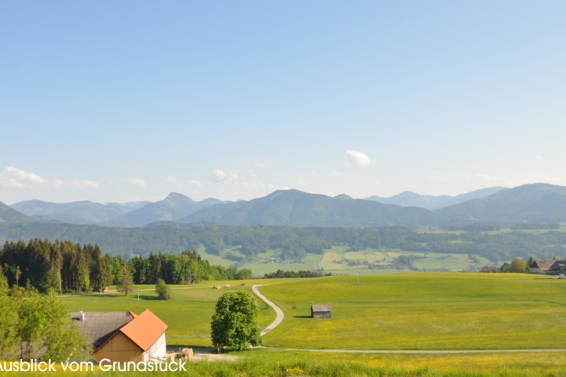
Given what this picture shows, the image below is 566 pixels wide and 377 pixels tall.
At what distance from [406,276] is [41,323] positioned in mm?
128710

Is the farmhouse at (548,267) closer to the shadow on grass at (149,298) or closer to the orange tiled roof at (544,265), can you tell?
the orange tiled roof at (544,265)

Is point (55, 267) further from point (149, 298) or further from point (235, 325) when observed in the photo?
point (235, 325)

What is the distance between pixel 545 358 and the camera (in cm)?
4644

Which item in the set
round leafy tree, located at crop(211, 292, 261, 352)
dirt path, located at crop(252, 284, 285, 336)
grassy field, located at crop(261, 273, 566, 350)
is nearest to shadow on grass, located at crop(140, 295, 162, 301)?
dirt path, located at crop(252, 284, 285, 336)

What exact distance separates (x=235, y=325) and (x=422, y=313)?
46.8m

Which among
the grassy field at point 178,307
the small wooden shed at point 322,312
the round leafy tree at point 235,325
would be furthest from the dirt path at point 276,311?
the round leafy tree at point 235,325

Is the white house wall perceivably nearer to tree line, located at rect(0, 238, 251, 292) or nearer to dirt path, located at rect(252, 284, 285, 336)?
dirt path, located at rect(252, 284, 285, 336)

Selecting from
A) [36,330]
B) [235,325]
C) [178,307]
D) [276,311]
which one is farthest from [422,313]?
[36,330]

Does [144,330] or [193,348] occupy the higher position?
[144,330]

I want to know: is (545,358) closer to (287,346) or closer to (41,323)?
(287,346)

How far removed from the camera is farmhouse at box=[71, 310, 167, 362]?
2071 inches

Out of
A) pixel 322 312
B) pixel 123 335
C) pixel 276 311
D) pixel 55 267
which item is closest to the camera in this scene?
pixel 123 335

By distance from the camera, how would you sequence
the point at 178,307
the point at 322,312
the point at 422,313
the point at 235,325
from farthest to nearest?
the point at 178,307 < the point at 322,312 < the point at 422,313 < the point at 235,325

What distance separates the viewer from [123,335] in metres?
52.7
